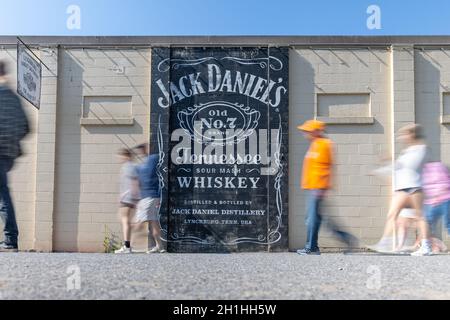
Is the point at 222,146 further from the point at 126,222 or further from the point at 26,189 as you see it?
the point at 26,189

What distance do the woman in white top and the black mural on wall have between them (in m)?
3.97

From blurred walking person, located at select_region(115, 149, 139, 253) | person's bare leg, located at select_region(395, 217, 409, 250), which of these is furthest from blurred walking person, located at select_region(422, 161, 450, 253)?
blurred walking person, located at select_region(115, 149, 139, 253)

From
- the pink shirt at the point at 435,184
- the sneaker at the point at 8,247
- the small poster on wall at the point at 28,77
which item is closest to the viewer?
the sneaker at the point at 8,247

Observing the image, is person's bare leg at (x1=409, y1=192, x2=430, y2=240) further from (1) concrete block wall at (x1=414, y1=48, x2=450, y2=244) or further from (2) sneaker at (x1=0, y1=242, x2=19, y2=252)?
(2) sneaker at (x1=0, y1=242, x2=19, y2=252)

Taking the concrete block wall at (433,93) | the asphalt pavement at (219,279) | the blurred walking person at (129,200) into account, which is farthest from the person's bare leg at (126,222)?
the concrete block wall at (433,93)

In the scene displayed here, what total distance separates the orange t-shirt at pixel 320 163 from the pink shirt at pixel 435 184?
1.52 meters

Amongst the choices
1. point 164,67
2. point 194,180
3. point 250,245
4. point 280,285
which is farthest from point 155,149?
point 280,285

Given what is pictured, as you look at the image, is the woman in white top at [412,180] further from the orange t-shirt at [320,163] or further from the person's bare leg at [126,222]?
the person's bare leg at [126,222]

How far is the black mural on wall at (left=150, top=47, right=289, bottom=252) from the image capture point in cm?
1097

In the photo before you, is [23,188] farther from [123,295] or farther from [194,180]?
[123,295]

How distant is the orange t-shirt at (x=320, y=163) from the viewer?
6.36 meters

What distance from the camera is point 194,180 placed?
36.4 ft

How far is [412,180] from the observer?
6.70 metres
